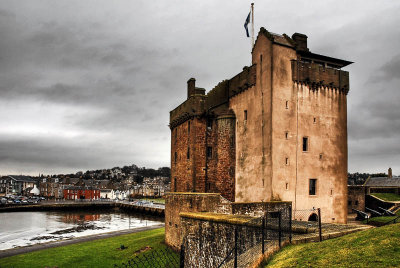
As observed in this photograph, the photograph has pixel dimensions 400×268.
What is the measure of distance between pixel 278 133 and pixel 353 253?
1561 cm

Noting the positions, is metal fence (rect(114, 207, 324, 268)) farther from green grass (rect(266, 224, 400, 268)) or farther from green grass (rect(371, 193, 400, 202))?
green grass (rect(371, 193, 400, 202))

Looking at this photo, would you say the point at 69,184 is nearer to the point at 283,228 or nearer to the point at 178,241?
the point at 178,241

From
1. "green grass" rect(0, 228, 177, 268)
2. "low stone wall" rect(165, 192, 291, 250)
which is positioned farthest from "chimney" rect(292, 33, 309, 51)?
"green grass" rect(0, 228, 177, 268)

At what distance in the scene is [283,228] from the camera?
43.0 feet

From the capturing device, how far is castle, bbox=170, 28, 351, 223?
24.1 m

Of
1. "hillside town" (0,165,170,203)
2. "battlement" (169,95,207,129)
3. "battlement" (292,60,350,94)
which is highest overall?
"battlement" (292,60,350,94)

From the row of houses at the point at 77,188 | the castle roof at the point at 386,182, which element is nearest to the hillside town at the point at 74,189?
the row of houses at the point at 77,188

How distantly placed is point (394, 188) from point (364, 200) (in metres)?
8.76

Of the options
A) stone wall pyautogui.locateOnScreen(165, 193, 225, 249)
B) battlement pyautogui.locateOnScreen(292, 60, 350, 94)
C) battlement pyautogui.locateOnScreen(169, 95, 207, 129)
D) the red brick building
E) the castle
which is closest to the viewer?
stone wall pyautogui.locateOnScreen(165, 193, 225, 249)

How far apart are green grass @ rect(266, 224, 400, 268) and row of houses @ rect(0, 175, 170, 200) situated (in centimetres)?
11867

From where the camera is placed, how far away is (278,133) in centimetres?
2395

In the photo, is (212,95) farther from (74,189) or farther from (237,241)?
(74,189)

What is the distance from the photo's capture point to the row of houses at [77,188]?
12888 cm

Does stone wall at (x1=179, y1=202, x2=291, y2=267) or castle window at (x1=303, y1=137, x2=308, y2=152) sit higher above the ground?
castle window at (x1=303, y1=137, x2=308, y2=152)
